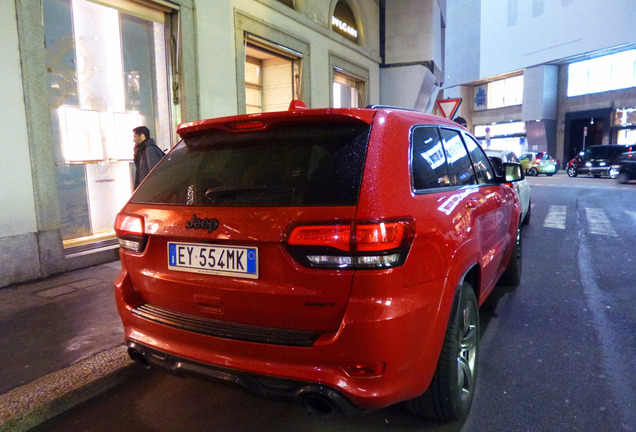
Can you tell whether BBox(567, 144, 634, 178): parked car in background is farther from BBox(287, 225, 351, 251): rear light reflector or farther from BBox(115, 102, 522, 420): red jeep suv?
BBox(287, 225, 351, 251): rear light reflector

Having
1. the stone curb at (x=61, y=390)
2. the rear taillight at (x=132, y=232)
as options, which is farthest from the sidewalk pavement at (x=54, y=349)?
the rear taillight at (x=132, y=232)

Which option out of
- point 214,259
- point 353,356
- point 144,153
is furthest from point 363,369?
point 144,153

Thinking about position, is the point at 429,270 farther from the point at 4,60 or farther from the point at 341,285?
the point at 4,60

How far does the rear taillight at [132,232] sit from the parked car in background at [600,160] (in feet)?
81.4

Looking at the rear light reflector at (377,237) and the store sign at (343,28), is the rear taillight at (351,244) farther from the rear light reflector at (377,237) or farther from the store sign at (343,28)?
the store sign at (343,28)

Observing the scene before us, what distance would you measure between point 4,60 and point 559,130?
39615mm

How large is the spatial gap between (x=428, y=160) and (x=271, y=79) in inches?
347

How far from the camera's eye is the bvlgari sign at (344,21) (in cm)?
1189

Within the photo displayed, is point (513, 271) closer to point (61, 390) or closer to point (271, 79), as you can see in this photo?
point (61, 390)

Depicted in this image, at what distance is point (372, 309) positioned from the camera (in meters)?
1.84

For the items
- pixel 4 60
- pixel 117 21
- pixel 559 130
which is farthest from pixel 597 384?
pixel 559 130

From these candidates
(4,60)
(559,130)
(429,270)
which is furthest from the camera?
(559,130)

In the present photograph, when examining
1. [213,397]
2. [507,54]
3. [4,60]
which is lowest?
[213,397]

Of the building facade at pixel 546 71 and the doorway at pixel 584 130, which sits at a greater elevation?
the building facade at pixel 546 71
